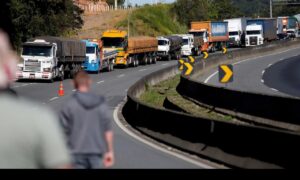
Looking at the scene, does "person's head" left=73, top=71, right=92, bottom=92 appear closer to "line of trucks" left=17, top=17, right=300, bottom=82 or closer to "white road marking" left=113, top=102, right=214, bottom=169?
"white road marking" left=113, top=102, right=214, bottom=169

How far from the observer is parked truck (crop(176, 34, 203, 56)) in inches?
3386

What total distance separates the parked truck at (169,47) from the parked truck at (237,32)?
23875 mm

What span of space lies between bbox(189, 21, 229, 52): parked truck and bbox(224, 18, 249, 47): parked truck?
203 inches

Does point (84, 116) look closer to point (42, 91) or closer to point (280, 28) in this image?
point (42, 91)

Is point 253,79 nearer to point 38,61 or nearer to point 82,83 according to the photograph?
point 38,61

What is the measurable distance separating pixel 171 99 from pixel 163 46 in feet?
162

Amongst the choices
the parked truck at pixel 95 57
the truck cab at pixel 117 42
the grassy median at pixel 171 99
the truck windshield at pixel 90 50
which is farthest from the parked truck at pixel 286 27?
the grassy median at pixel 171 99

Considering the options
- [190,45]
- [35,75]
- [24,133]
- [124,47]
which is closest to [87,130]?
[24,133]

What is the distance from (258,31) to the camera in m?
106

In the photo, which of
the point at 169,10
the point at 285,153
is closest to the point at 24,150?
the point at 285,153

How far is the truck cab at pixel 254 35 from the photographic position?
104438 mm

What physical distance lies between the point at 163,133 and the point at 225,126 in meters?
4.09

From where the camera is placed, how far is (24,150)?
3309 millimetres

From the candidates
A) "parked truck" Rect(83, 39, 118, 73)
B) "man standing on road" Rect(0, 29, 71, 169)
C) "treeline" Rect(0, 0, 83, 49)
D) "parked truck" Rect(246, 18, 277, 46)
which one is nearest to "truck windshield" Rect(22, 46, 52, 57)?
"parked truck" Rect(83, 39, 118, 73)
